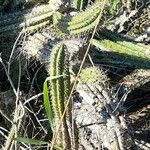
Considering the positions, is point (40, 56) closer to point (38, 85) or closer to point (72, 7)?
point (38, 85)

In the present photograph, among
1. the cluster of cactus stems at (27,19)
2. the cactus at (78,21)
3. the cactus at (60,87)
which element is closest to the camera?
the cactus at (60,87)

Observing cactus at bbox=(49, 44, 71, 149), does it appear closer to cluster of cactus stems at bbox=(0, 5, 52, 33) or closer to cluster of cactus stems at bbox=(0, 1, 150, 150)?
cluster of cactus stems at bbox=(0, 1, 150, 150)

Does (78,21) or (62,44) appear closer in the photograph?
(62,44)

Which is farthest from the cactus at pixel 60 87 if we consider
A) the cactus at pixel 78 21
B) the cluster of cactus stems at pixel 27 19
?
the cluster of cactus stems at pixel 27 19

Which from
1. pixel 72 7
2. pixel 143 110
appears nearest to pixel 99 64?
pixel 143 110

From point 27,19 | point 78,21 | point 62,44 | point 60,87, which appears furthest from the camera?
point 27,19

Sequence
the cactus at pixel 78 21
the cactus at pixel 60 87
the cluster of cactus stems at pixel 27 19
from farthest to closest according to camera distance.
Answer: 1. the cluster of cactus stems at pixel 27 19
2. the cactus at pixel 78 21
3. the cactus at pixel 60 87

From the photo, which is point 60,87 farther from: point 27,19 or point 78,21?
point 27,19

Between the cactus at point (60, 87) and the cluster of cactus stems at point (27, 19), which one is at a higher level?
the cluster of cactus stems at point (27, 19)

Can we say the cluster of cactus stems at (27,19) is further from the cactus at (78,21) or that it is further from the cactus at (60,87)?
the cactus at (60,87)

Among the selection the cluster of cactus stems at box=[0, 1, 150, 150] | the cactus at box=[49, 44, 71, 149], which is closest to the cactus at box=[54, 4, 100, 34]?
the cluster of cactus stems at box=[0, 1, 150, 150]

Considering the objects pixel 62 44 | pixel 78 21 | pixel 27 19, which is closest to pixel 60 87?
pixel 62 44
